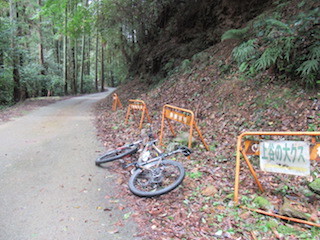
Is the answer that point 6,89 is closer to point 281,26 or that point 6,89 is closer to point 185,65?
point 185,65

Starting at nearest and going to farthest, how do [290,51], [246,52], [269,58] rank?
[290,51]
[269,58]
[246,52]

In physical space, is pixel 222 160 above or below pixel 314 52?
below

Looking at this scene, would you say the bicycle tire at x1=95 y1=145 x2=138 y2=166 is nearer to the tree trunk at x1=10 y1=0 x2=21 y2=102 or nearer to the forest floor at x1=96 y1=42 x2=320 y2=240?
the forest floor at x1=96 y1=42 x2=320 y2=240

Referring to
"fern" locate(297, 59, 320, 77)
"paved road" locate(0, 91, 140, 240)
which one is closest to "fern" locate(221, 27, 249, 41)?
"fern" locate(297, 59, 320, 77)

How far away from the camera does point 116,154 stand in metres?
5.81

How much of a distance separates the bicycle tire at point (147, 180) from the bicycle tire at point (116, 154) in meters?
1.09

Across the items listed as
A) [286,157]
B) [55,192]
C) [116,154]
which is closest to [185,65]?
[116,154]

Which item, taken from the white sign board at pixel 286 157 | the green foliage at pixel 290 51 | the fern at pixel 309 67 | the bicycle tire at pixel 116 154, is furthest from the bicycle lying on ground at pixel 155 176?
the green foliage at pixel 290 51

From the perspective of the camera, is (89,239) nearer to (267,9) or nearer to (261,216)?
(261,216)

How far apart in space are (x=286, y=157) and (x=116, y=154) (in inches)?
154

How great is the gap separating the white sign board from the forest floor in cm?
64

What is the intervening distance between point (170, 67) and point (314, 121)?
30.3 feet

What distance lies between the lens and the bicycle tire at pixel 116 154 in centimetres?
541

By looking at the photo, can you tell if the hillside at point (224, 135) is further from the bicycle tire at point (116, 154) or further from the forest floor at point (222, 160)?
the bicycle tire at point (116, 154)
